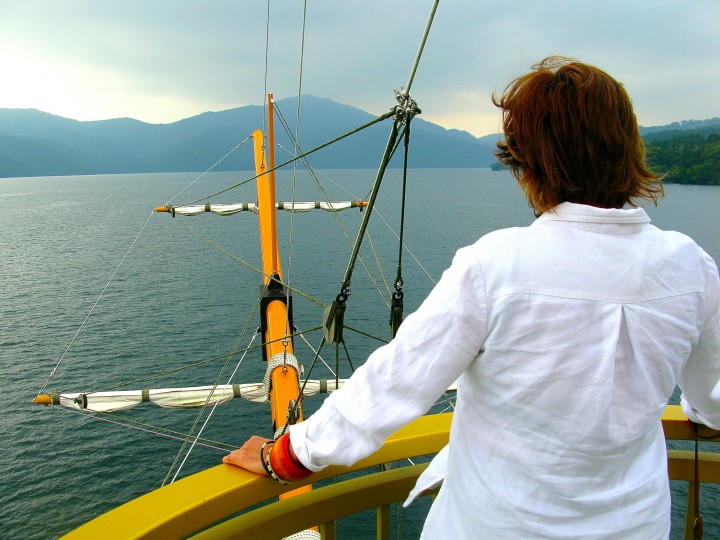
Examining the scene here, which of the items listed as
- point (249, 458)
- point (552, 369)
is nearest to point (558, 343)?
point (552, 369)

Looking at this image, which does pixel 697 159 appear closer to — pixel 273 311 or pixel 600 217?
pixel 273 311

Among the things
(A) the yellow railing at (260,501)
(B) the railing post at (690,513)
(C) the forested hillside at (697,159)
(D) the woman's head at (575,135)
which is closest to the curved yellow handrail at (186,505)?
(A) the yellow railing at (260,501)

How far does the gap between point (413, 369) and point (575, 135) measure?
67 cm

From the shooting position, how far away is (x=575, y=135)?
136cm

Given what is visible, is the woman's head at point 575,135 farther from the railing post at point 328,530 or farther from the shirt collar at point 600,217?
the railing post at point 328,530

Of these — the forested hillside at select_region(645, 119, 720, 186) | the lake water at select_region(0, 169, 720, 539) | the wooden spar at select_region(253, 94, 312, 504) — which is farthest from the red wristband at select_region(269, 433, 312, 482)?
the forested hillside at select_region(645, 119, 720, 186)

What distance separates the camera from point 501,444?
4.57 ft

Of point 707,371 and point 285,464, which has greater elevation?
point 707,371

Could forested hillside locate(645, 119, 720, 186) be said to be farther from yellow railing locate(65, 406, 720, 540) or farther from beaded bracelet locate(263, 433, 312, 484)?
beaded bracelet locate(263, 433, 312, 484)

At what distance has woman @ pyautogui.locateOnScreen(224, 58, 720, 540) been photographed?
128 cm

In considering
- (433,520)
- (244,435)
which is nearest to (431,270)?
(244,435)

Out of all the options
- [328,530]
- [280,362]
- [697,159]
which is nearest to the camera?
[328,530]

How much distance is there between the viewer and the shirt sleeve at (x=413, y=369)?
4.24 feet

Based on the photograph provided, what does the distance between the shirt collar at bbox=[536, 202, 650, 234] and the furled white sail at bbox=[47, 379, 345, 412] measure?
12.8 m
